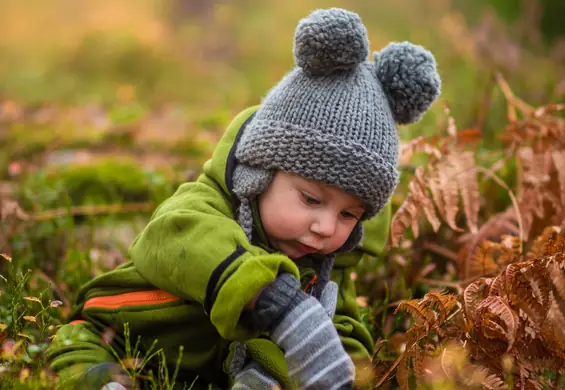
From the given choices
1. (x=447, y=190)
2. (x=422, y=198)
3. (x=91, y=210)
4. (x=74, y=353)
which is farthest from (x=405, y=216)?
(x=91, y=210)

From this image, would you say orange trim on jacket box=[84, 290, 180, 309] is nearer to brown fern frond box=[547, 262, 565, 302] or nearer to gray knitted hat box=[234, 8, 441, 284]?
gray knitted hat box=[234, 8, 441, 284]

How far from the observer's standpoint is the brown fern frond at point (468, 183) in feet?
9.91

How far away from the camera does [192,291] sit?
2.11 meters

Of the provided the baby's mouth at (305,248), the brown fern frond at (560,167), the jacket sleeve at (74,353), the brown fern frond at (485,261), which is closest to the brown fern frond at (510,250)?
the brown fern frond at (485,261)

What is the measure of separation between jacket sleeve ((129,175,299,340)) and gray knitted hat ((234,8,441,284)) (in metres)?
0.18

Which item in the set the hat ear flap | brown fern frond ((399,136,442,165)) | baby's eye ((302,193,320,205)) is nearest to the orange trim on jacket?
baby's eye ((302,193,320,205))

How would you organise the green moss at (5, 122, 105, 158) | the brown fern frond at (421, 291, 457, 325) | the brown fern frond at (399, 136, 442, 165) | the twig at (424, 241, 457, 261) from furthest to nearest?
the green moss at (5, 122, 105, 158)
the twig at (424, 241, 457, 261)
the brown fern frond at (399, 136, 442, 165)
the brown fern frond at (421, 291, 457, 325)

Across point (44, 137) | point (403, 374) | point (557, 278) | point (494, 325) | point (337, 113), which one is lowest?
point (44, 137)

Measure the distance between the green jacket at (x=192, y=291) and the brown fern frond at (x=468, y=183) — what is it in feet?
1.87

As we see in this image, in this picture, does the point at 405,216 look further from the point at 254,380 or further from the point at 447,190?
the point at 254,380

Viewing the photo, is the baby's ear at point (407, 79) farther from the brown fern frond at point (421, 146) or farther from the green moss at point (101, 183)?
the green moss at point (101, 183)

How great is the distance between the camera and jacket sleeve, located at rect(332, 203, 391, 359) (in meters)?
2.56

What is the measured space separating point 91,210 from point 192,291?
1756 mm

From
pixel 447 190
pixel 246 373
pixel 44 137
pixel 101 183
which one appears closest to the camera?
pixel 246 373
